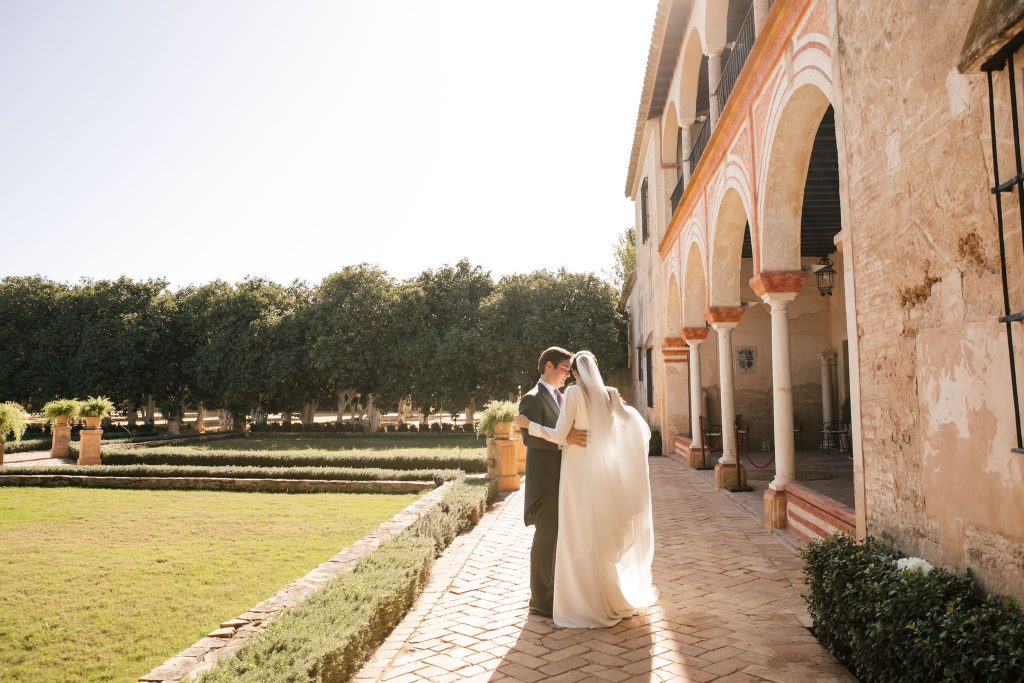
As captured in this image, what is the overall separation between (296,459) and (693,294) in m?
10.2

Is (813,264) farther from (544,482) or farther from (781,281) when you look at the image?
(544,482)

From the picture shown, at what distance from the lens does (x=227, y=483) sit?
13766mm

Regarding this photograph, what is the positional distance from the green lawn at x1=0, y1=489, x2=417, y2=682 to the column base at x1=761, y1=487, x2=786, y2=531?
16.7 feet

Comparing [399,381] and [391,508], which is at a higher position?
[399,381]

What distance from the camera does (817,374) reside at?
52.0 feet

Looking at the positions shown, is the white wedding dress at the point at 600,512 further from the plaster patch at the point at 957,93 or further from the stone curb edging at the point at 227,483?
the stone curb edging at the point at 227,483

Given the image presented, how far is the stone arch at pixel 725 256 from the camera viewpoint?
10.0 m

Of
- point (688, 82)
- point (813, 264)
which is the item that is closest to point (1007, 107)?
point (688, 82)

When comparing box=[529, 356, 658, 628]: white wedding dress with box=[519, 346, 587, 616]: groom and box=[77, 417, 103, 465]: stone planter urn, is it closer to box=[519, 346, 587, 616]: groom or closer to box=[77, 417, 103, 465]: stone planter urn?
box=[519, 346, 587, 616]: groom

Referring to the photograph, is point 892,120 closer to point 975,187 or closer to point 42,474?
point 975,187

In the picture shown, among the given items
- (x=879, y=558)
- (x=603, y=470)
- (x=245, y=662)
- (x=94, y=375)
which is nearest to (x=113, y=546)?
(x=245, y=662)

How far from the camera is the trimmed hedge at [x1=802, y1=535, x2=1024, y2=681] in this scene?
2711 mm

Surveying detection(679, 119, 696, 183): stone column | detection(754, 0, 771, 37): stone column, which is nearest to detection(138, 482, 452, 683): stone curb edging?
detection(754, 0, 771, 37): stone column

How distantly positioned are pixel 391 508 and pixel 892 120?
8.85 meters
